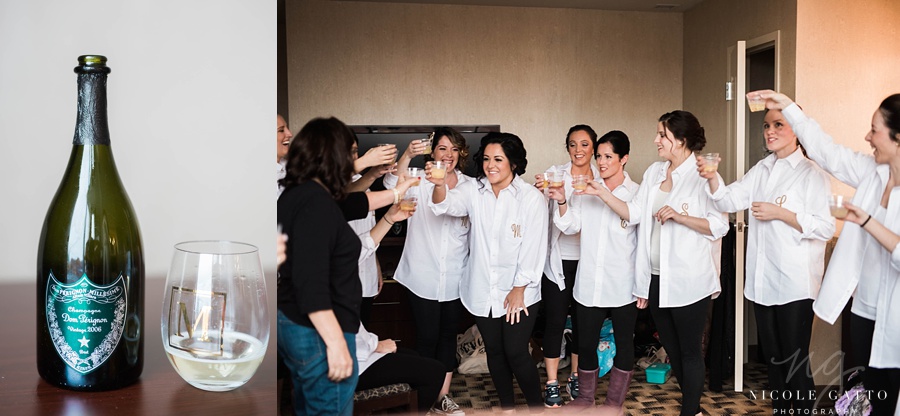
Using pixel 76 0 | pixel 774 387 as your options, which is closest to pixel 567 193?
pixel 774 387

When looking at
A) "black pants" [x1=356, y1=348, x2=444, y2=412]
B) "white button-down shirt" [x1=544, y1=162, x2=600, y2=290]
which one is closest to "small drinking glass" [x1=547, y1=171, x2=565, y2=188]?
"white button-down shirt" [x1=544, y1=162, x2=600, y2=290]

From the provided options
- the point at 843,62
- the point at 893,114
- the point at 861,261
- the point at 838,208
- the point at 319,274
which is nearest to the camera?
the point at 319,274

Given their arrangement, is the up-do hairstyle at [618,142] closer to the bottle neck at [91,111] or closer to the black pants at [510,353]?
the black pants at [510,353]

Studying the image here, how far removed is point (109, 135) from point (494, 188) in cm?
240

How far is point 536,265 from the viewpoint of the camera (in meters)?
3.02

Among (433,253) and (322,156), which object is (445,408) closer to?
(433,253)

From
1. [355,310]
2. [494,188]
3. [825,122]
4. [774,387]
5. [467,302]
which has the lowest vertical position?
[774,387]

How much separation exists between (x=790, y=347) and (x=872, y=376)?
1.45 ft

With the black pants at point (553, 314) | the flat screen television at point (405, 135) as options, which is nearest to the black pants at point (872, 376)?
the black pants at point (553, 314)

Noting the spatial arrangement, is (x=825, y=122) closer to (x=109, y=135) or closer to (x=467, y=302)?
(x=467, y=302)

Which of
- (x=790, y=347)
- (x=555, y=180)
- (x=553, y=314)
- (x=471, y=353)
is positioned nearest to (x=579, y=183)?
(x=555, y=180)

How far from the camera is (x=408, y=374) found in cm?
224

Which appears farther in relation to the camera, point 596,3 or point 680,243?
point 596,3

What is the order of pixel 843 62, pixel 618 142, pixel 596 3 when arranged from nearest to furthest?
pixel 618 142 < pixel 843 62 < pixel 596 3
